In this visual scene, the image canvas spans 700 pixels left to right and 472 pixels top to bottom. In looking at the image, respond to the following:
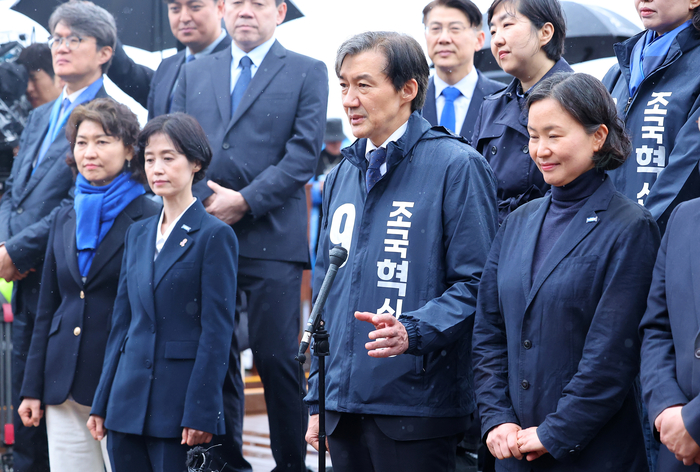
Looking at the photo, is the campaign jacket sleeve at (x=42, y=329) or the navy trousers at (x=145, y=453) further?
the campaign jacket sleeve at (x=42, y=329)

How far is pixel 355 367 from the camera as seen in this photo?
2557 millimetres

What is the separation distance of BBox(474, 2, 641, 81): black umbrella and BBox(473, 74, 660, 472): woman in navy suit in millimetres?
5070

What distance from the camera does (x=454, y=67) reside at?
4328 millimetres

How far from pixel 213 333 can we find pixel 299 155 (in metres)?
1.18

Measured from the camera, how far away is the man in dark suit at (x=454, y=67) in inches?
167

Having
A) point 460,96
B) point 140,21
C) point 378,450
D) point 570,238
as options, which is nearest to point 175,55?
point 140,21

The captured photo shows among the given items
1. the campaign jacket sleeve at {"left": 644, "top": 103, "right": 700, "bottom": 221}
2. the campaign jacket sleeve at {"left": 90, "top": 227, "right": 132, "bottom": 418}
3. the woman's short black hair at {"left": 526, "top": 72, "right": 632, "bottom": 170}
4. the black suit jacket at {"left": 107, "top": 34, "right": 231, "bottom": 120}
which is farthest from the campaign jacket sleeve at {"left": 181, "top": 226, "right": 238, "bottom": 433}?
the campaign jacket sleeve at {"left": 644, "top": 103, "right": 700, "bottom": 221}

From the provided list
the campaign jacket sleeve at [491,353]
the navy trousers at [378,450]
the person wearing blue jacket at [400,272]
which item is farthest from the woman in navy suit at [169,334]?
the campaign jacket sleeve at [491,353]

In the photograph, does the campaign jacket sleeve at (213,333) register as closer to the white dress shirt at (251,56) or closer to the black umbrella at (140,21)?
the white dress shirt at (251,56)

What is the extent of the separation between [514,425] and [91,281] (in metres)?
2.31

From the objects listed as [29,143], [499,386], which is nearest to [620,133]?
[499,386]

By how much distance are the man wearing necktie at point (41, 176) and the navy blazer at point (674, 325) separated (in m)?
3.16

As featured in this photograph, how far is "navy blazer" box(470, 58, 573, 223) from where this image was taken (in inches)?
123

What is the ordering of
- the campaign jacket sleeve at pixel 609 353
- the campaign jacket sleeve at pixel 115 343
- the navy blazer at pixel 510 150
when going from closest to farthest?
1. the campaign jacket sleeve at pixel 609 353
2. the navy blazer at pixel 510 150
3. the campaign jacket sleeve at pixel 115 343
